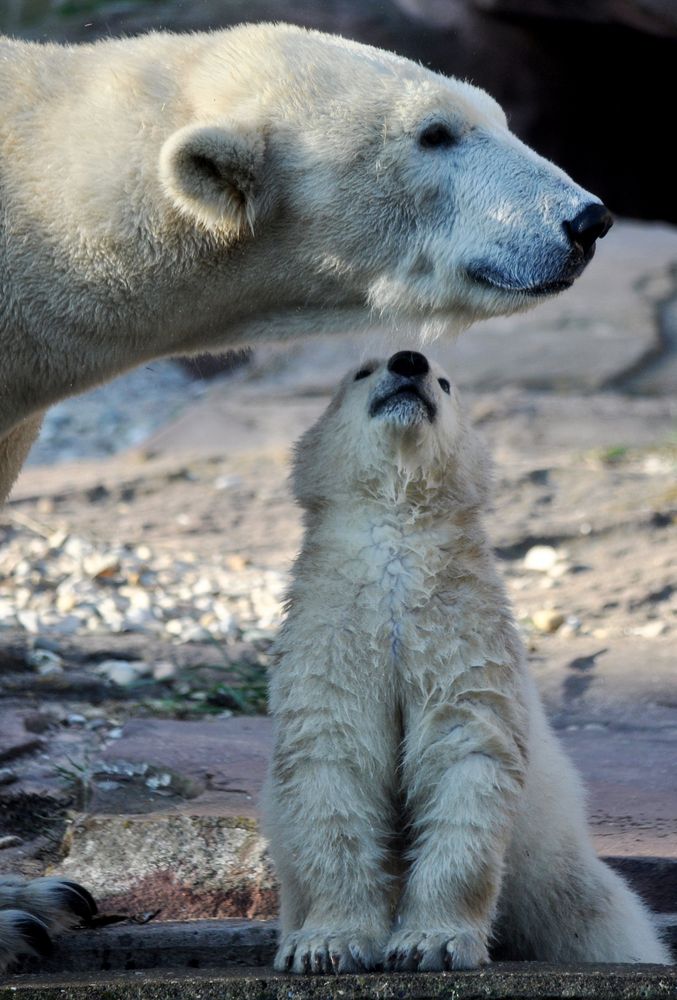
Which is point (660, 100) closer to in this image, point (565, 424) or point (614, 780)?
point (565, 424)

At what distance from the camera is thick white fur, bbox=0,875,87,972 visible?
2.44 m

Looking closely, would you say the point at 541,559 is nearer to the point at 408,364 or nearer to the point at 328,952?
the point at 408,364

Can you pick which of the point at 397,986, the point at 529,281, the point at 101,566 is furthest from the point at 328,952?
the point at 101,566

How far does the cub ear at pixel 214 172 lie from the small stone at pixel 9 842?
59.3 inches

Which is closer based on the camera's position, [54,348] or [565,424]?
[54,348]

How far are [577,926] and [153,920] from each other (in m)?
0.87

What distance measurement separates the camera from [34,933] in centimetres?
247

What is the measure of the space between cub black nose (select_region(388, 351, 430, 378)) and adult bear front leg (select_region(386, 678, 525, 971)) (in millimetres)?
589

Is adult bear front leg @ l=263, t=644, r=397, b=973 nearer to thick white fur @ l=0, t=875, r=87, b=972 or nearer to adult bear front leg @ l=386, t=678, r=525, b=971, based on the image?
adult bear front leg @ l=386, t=678, r=525, b=971

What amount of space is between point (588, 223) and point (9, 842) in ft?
6.08

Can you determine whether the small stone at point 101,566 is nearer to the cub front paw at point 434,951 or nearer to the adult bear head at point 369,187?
the adult bear head at point 369,187

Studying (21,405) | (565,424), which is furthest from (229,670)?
(565,424)

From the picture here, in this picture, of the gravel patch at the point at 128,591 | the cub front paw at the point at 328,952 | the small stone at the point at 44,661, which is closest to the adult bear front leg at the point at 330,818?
the cub front paw at the point at 328,952

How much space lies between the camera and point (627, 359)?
8219mm
